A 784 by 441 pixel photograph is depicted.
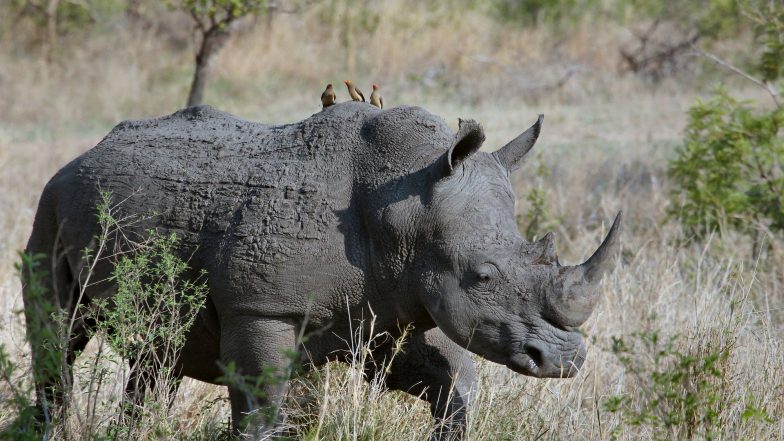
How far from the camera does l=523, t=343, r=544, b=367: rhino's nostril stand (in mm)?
3830

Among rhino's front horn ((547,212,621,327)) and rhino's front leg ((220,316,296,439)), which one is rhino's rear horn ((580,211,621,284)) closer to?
rhino's front horn ((547,212,621,327))

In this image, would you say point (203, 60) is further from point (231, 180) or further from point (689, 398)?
point (689, 398)

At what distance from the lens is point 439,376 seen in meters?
4.40

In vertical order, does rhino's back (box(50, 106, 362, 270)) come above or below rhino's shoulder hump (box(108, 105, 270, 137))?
below

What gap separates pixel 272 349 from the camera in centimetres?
407

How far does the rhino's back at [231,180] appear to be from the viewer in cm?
408

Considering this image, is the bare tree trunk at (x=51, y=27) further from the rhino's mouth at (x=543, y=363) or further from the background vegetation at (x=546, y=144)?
the rhino's mouth at (x=543, y=363)

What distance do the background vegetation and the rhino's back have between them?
0.23 metres

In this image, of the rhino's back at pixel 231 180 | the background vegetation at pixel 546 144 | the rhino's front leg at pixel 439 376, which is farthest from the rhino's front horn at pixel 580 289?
the rhino's back at pixel 231 180

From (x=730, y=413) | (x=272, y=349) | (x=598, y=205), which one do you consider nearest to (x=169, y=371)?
(x=272, y=349)

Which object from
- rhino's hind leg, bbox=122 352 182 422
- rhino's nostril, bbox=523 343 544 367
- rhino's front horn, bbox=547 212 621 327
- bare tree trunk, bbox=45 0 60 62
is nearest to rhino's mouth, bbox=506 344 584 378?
rhino's nostril, bbox=523 343 544 367

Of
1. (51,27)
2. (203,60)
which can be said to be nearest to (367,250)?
(203,60)

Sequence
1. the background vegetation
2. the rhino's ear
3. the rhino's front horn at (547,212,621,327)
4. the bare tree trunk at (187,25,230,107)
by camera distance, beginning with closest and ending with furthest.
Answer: the rhino's front horn at (547,212,621,327) < the rhino's ear < the background vegetation < the bare tree trunk at (187,25,230,107)

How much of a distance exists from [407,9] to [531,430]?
51.4 ft
